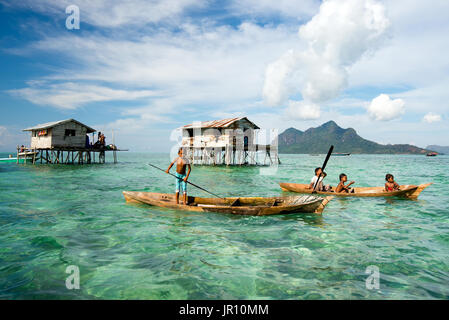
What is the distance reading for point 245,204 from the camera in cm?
1045

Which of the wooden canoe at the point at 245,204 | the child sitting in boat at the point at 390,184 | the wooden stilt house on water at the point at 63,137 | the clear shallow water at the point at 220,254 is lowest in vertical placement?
the clear shallow water at the point at 220,254

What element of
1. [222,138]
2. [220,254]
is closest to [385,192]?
[220,254]

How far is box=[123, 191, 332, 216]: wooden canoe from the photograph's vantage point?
30.0 feet

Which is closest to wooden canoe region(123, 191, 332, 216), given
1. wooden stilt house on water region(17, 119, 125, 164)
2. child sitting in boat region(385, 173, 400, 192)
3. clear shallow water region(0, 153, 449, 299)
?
clear shallow water region(0, 153, 449, 299)

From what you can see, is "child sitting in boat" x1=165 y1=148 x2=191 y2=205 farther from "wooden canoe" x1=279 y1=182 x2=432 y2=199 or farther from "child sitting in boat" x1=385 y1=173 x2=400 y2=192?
"child sitting in boat" x1=385 y1=173 x2=400 y2=192

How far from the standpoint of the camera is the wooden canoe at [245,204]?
9.14 metres

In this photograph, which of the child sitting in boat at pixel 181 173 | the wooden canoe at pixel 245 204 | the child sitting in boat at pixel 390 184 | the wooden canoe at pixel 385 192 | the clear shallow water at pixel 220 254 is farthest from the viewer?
the child sitting in boat at pixel 390 184

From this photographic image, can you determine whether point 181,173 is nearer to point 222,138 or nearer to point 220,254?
point 220,254

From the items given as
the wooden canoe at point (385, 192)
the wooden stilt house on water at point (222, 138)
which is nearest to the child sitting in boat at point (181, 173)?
the wooden canoe at point (385, 192)

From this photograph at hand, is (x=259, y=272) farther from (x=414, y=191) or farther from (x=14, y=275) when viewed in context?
(x=414, y=191)

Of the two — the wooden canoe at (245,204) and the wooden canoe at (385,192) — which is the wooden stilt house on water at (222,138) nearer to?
the wooden canoe at (385,192)

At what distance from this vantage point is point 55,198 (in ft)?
44.0

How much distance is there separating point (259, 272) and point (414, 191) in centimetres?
1163
